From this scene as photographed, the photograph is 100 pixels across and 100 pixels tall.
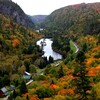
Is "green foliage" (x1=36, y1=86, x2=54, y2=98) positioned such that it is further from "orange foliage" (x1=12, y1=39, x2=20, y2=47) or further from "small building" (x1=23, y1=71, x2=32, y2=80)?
"orange foliage" (x1=12, y1=39, x2=20, y2=47)

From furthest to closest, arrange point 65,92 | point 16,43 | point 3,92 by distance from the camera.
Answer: point 16,43 < point 3,92 < point 65,92

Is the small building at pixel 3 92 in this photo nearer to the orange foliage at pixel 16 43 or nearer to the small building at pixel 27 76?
the small building at pixel 27 76

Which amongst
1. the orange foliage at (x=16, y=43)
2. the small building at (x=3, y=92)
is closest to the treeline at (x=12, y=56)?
the orange foliage at (x=16, y=43)

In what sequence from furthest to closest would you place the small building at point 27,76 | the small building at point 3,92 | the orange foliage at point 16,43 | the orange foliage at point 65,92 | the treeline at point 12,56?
1. the orange foliage at point 16,43
2. the small building at point 27,76
3. the treeline at point 12,56
4. the small building at point 3,92
5. the orange foliage at point 65,92

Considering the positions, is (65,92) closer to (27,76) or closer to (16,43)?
(27,76)

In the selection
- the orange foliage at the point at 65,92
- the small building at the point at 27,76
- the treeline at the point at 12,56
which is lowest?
the small building at the point at 27,76

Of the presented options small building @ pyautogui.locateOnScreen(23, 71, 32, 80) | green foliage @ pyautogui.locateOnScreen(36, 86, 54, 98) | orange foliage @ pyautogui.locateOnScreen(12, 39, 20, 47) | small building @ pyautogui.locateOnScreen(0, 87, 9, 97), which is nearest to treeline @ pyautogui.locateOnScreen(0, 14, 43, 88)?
orange foliage @ pyautogui.locateOnScreen(12, 39, 20, 47)

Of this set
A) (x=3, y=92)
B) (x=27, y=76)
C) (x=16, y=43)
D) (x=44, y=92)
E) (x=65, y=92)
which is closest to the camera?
(x=65, y=92)

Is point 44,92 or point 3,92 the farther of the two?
point 3,92

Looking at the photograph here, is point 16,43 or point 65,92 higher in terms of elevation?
point 65,92

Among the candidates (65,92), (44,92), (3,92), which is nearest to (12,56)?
(3,92)

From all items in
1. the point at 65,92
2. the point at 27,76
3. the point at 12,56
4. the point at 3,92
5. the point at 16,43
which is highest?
the point at 65,92

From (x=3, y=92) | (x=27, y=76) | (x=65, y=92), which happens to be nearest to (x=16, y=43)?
(x=27, y=76)
